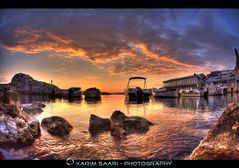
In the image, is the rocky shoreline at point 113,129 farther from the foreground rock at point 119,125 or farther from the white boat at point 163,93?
the white boat at point 163,93

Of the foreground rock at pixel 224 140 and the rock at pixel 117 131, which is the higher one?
the foreground rock at pixel 224 140

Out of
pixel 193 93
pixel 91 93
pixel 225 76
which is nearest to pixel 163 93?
pixel 193 93

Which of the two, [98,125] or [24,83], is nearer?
[24,83]

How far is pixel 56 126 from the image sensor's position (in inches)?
273

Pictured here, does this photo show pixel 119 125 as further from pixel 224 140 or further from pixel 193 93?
pixel 193 93

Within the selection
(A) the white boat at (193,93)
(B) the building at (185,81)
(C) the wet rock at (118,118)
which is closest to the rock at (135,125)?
(C) the wet rock at (118,118)

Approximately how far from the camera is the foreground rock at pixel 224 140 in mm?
3817

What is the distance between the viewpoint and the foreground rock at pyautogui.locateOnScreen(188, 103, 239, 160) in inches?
150

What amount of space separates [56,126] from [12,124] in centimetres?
204

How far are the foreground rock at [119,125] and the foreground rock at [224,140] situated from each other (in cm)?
296

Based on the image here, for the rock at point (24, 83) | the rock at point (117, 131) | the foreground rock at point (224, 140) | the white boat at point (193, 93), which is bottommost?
the rock at point (117, 131)
